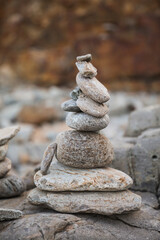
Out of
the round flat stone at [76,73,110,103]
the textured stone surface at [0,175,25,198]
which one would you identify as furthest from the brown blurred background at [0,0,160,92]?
the round flat stone at [76,73,110,103]

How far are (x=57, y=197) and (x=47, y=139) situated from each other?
771 centimetres

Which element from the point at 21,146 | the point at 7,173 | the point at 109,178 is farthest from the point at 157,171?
the point at 21,146

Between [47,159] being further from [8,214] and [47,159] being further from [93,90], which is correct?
[93,90]

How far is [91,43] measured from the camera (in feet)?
59.7

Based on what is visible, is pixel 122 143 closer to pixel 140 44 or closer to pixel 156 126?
pixel 156 126

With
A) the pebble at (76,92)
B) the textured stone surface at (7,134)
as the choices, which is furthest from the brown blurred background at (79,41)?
the pebble at (76,92)

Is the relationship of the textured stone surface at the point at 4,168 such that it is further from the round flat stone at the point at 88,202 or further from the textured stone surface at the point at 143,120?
the textured stone surface at the point at 143,120

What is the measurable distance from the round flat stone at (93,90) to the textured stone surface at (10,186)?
1715 mm

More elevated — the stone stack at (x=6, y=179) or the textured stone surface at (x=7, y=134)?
the textured stone surface at (x=7, y=134)

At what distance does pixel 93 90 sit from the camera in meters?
4.23

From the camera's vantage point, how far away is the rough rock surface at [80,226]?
3795 mm

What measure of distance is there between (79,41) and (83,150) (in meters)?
14.7

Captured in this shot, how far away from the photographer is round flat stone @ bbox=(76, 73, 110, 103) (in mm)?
4215

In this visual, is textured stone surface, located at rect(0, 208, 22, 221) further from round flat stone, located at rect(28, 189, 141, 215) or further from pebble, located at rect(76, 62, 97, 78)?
pebble, located at rect(76, 62, 97, 78)
